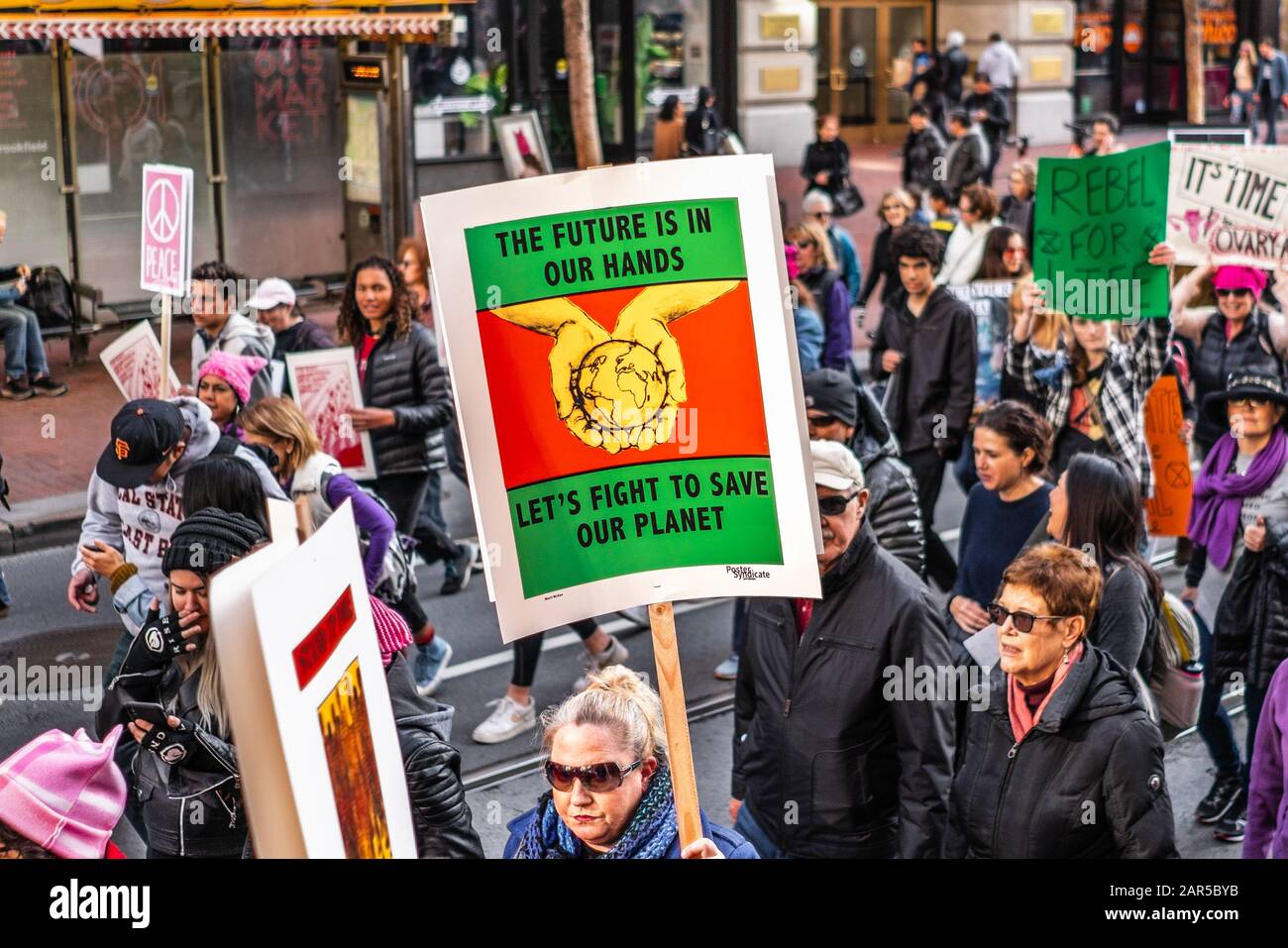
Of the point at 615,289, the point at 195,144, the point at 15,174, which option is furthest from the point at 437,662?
the point at 195,144

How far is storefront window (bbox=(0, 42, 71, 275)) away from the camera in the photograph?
15.1m

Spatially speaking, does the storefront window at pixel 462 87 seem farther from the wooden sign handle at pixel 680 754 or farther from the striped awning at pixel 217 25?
the wooden sign handle at pixel 680 754

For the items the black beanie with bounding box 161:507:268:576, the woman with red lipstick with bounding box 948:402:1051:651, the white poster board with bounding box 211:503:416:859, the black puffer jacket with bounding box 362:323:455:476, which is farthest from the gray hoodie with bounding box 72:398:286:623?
the white poster board with bounding box 211:503:416:859

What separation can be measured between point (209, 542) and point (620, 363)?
1.41 meters

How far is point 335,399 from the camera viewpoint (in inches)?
331

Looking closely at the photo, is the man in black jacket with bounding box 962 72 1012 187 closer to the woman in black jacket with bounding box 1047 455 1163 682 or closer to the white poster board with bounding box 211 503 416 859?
the woman in black jacket with bounding box 1047 455 1163 682

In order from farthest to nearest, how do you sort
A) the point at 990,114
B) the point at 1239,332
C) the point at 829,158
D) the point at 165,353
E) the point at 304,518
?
1. the point at 990,114
2. the point at 829,158
3. the point at 1239,332
4. the point at 165,353
5. the point at 304,518

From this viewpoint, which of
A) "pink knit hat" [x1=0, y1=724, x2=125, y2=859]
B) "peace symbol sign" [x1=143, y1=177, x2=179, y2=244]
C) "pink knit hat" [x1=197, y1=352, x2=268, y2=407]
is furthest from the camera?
"peace symbol sign" [x1=143, y1=177, x2=179, y2=244]

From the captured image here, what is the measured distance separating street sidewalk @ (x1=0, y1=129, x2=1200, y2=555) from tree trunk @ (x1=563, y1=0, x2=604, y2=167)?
2.92 metres

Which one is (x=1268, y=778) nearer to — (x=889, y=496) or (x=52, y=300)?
(x=889, y=496)

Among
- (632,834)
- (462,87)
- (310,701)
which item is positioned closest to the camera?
(310,701)

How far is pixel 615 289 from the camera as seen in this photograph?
145 inches

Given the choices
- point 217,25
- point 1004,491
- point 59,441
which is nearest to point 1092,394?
point 1004,491
